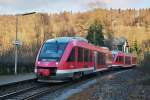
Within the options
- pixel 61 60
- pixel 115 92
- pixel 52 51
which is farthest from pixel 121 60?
pixel 115 92

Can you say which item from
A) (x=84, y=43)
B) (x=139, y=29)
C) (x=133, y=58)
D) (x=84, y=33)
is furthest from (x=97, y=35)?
(x=139, y=29)

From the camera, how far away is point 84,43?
3000cm

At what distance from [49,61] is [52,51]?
0.96m

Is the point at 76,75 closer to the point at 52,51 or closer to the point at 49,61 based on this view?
the point at 52,51

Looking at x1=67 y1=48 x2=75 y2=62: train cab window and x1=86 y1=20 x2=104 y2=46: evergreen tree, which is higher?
x1=86 y1=20 x2=104 y2=46: evergreen tree

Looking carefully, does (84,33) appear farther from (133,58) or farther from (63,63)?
(63,63)

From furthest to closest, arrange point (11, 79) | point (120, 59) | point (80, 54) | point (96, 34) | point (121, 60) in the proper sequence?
point (96, 34)
point (121, 60)
point (120, 59)
point (11, 79)
point (80, 54)

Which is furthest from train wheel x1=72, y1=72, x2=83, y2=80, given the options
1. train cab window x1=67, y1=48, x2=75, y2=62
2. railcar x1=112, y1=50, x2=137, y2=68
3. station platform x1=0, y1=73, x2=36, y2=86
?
railcar x1=112, y1=50, x2=137, y2=68

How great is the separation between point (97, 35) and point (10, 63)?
56.5 metres

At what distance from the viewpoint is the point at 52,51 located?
84.6ft

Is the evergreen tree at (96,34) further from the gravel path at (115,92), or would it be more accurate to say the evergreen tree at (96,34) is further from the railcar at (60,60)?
the gravel path at (115,92)

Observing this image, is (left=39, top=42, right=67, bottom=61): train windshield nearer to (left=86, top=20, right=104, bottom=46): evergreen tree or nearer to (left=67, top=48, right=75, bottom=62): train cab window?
(left=67, top=48, right=75, bottom=62): train cab window

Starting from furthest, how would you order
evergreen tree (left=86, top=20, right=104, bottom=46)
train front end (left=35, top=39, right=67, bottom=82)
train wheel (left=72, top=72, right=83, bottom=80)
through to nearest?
evergreen tree (left=86, top=20, right=104, bottom=46) → train wheel (left=72, top=72, right=83, bottom=80) → train front end (left=35, top=39, right=67, bottom=82)

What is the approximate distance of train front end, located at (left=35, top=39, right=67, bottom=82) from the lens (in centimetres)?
2470
